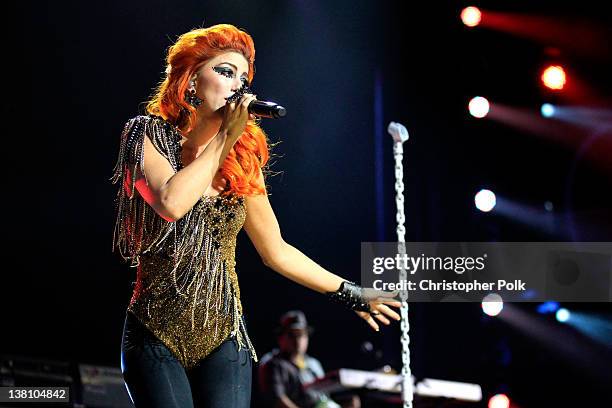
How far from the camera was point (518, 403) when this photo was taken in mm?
4988

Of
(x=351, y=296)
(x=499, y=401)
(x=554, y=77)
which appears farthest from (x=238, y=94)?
(x=499, y=401)

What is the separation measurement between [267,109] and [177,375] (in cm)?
73

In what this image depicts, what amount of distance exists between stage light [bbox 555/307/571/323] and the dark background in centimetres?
10

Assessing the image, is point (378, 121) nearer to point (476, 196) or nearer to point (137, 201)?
point (476, 196)

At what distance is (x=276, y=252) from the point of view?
101 inches

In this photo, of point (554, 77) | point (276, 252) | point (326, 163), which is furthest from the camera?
point (326, 163)

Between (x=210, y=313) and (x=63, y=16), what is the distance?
3798 mm

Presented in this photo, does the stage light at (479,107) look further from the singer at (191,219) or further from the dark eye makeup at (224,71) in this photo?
the dark eye makeup at (224,71)

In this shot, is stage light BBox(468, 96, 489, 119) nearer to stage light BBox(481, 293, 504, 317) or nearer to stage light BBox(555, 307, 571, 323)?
stage light BBox(481, 293, 504, 317)

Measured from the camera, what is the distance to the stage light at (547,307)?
4938mm

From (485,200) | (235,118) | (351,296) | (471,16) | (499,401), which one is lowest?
(499,401)

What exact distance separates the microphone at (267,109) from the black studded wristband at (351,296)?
28.1 inches

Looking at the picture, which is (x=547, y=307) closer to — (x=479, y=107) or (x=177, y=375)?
(x=479, y=107)

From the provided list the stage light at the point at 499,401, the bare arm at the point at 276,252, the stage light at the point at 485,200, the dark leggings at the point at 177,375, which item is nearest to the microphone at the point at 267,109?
the bare arm at the point at 276,252
